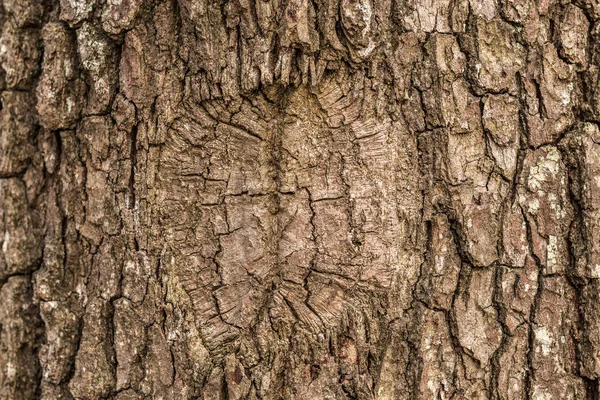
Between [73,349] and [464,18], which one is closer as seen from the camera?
[464,18]

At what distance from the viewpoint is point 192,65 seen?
5.77 feet

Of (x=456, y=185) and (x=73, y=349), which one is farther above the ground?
(x=456, y=185)

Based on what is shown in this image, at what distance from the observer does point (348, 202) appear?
176 centimetres

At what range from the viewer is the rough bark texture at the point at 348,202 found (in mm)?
1745

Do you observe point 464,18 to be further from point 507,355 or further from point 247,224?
point 507,355

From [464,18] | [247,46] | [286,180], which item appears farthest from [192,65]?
[464,18]

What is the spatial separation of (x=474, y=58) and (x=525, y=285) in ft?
2.33

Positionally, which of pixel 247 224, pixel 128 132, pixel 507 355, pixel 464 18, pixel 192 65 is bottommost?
pixel 507 355

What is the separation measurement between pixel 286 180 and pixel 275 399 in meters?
0.67

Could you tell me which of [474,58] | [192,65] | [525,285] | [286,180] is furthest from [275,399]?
[474,58]

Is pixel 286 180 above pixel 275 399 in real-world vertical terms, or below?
above

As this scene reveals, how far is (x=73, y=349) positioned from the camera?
75.2 inches

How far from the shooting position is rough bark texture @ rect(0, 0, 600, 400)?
68.7 inches

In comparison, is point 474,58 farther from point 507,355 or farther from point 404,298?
point 507,355
